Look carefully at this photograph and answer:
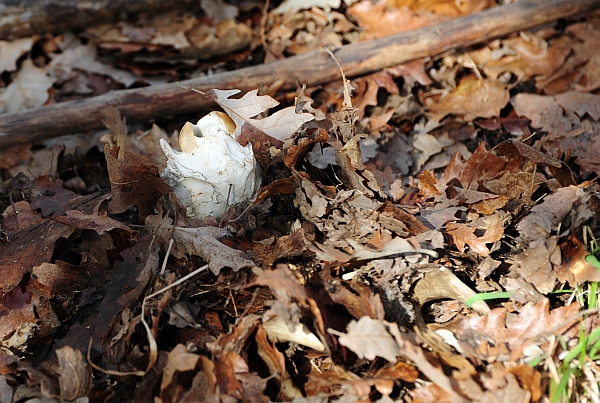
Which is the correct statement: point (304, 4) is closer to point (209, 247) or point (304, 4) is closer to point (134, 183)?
point (134, 183)

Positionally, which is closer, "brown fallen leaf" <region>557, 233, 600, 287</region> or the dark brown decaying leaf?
the dark brown decaying leaf

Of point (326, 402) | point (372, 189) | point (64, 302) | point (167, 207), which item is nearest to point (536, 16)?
point (372, 189)

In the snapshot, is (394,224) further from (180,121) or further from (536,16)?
(536,16)

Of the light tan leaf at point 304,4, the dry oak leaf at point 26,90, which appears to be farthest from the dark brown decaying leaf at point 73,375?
the light tan leaf at point 304,4

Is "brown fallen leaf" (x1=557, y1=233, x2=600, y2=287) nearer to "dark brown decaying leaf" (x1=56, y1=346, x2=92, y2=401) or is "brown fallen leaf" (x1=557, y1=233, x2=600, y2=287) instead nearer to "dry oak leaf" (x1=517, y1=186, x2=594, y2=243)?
"dry oak leaf" (x1=517, y1=186, x2=594, y2=243)

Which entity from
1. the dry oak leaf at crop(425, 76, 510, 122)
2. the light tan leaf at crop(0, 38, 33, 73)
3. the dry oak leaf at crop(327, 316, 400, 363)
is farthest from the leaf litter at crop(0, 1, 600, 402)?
the light tan leaf at crop(0, 38, 33, 73)

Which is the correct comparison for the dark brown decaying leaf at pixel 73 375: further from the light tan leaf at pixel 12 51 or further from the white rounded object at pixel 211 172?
the light tan leaf at pixel 12 51
